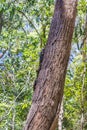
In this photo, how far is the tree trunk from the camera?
2.49m

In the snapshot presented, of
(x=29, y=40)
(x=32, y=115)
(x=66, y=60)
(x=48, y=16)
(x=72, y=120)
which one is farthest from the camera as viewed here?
(x=72, y=120)

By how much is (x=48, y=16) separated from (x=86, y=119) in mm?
3224

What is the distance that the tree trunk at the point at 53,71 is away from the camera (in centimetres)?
249

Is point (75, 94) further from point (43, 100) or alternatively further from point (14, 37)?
point (43, 100)

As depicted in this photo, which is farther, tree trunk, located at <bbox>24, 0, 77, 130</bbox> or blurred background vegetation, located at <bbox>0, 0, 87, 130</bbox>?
blurred background vegetation, located at <bbox>0, 0, 87, 130</bbox>

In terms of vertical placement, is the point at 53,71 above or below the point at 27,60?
above

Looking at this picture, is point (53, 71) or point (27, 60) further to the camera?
point (27, 60)

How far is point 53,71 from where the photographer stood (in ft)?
8.55

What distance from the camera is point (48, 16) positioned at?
25.4 ft

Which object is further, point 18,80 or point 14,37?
point 14,37

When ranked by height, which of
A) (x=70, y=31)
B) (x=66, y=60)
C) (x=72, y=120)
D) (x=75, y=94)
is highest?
(x=70, y=31)

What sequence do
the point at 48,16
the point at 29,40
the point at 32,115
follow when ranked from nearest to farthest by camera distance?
1. the point at 32,115
2. the point at 48,16
3. the point at 29,40

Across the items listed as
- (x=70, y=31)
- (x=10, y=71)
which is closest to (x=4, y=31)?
(x=10, y=71)

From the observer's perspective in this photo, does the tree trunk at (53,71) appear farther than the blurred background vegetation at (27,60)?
No
